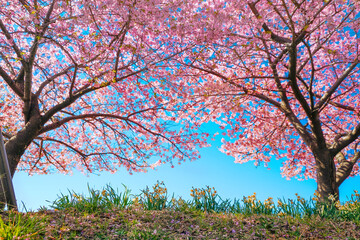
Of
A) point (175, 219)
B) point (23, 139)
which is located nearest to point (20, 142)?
point (23, 139)

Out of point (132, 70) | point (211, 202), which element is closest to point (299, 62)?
point (132, 70)

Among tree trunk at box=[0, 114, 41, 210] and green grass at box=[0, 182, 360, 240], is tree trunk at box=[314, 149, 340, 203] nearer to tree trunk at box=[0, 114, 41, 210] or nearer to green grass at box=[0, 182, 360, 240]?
green grass at box=[0, 182, 360, 240]

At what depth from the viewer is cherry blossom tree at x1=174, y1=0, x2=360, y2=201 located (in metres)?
6.66

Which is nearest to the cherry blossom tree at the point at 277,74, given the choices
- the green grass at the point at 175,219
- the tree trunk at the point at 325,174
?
the tree trunk at the point at 325,174

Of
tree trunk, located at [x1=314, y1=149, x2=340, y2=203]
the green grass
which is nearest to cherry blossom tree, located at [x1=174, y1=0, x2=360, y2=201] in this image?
tree trunk, located at [x1=314, y1=149, x2=340, y2=203]

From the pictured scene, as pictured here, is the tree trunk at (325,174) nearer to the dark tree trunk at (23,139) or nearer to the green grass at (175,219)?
the green grass at (175,219)

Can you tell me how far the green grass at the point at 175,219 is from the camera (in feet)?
13.2

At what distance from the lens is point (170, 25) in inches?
276

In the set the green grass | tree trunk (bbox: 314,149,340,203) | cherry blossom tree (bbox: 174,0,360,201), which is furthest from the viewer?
tree trunk (bbox: 314,149,340,203)

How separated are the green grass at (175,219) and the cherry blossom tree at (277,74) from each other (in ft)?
10.8

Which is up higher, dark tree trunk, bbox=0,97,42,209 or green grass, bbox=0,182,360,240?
dark tree trunk, bbox=0,97,42,209

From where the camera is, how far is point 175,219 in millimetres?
4816

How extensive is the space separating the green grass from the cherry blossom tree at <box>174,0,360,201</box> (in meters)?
3.29

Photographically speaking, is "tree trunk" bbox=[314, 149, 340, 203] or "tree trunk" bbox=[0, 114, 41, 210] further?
"tree trunk" bbox=[314, 149, 340, 203]
